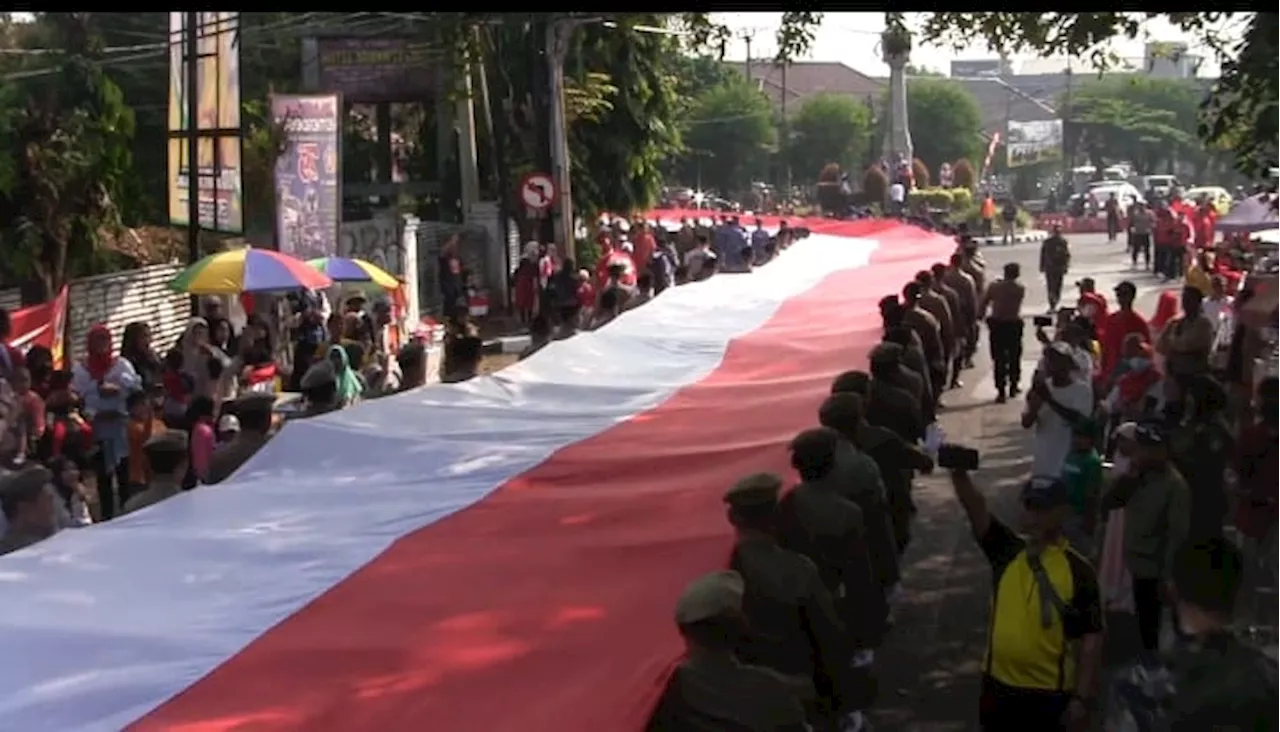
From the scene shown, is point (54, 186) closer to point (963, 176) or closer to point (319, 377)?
point (319, 377)

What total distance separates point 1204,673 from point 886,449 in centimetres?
411

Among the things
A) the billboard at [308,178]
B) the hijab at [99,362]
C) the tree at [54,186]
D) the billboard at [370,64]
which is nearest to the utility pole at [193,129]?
the tree at [54,186]

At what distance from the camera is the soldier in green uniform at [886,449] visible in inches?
297

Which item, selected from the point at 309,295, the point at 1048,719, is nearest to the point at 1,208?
the point at 309,295

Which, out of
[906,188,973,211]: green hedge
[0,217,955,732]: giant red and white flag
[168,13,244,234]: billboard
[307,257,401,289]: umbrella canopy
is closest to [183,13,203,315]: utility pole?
[168,13,244,234]: billboard

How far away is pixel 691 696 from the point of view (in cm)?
474

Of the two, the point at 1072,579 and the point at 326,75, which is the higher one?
the point at 326,75

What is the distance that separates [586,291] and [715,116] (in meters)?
43.5

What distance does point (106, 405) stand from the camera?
11.3m

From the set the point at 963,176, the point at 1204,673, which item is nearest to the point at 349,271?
the point at 1204,673

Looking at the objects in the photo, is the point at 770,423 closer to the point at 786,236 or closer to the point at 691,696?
the point at 691,696

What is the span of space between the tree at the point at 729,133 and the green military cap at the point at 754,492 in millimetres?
A: 57207

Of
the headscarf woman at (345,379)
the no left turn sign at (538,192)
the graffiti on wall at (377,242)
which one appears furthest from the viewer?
the no left turn sign at (538,192)

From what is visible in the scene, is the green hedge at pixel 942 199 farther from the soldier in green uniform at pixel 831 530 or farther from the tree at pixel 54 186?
the soldier in green uniform at pixel 831 530
